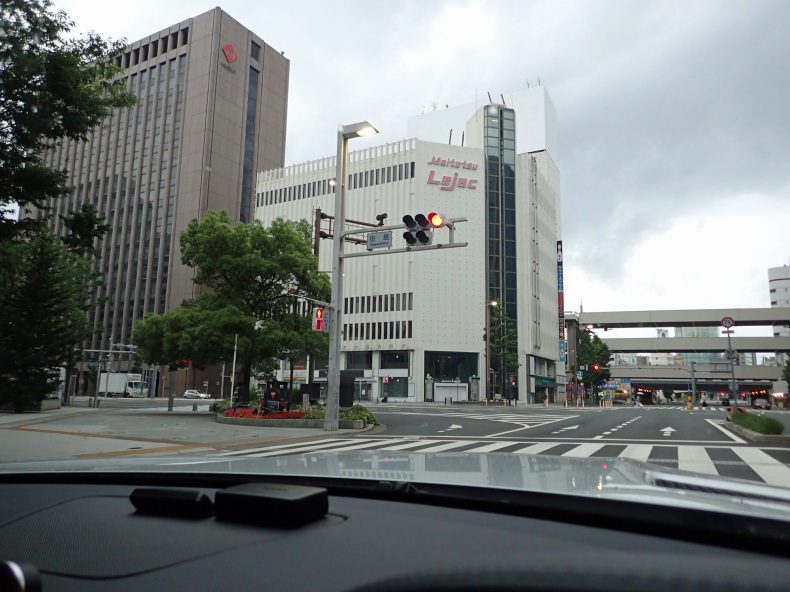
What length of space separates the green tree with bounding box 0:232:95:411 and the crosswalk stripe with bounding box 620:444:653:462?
23.2 meters

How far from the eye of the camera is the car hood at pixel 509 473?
1309 mm

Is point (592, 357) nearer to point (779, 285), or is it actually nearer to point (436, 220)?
point (436, 220)

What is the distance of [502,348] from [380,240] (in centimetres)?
4813

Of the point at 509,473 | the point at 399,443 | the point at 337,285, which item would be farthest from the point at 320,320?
the point at 509,473

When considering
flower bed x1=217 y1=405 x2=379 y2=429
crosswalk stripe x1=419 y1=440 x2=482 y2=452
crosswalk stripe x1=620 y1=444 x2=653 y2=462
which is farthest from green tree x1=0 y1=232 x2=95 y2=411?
crosswalk stripe x1=620 y1=444 x2=653 y2=462

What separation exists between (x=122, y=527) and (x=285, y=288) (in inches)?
999

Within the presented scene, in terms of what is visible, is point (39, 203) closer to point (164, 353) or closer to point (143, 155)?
point (164, 353)

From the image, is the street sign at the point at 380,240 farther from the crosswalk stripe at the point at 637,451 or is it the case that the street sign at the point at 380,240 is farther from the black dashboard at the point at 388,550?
the black dashboard at the point at 388,550

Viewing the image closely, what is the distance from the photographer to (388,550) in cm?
116

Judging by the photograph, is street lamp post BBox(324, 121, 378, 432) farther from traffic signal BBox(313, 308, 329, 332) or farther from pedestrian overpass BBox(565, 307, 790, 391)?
pedestrian overpass BBox(565, 307, 790, 391)

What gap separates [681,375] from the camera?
87.8m

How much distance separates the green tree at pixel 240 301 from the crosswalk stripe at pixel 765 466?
1717cm

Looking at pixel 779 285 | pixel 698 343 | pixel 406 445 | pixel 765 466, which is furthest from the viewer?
pixel 779 285

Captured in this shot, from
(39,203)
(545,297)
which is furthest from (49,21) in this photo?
(545,297)
